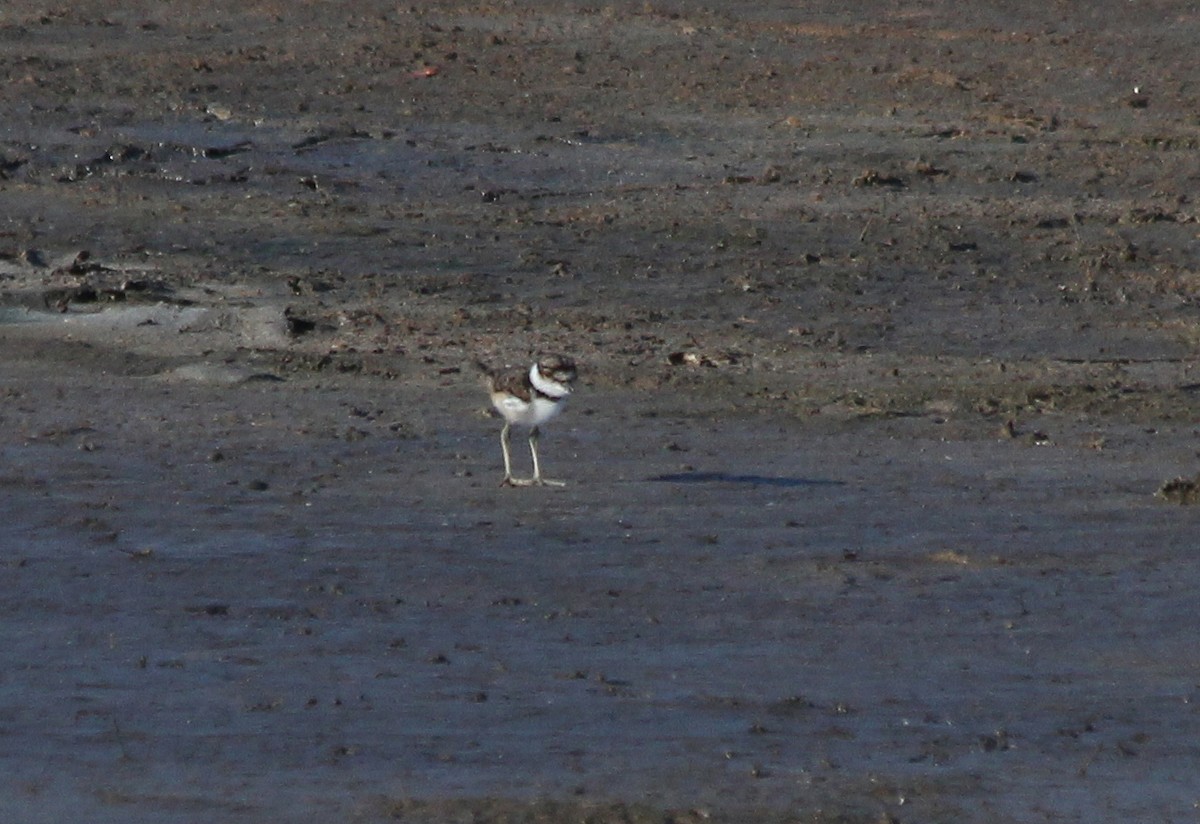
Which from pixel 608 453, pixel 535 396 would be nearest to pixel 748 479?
pixel 608 453

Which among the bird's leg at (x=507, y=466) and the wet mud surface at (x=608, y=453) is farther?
the bird's leg at (x=507, y=466)

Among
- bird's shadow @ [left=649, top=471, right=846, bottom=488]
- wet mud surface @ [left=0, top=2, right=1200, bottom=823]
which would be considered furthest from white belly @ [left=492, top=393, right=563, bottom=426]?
bird's shadow @ [left=649, top=471, right=846, bottom=488]

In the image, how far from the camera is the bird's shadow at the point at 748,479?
9188 mm

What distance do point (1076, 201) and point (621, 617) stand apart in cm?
949

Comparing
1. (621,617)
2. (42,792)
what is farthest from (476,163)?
(42,792)

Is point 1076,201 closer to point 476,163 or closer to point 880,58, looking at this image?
point 476,163

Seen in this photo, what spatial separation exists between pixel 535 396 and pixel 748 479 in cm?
94

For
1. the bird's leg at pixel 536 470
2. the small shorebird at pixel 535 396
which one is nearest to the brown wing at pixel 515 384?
the small shorebird at pixel 535 396

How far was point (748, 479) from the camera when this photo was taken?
927 centimetres

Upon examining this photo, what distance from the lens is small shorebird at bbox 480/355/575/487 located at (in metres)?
9.09

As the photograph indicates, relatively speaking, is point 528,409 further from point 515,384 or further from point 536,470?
point 536,470

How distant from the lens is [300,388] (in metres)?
11.0

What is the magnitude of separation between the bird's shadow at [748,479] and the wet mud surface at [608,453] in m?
0.05

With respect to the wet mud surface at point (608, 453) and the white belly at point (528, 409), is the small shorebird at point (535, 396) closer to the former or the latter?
the white belly at point (528, 409)
